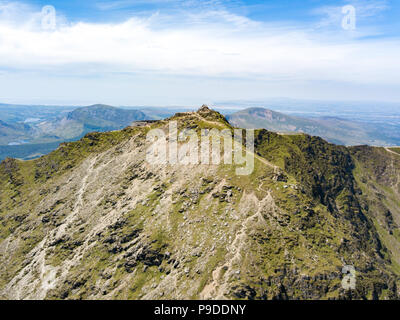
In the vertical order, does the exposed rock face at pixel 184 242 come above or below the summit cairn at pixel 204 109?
below

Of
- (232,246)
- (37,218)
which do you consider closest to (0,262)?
(37,218)

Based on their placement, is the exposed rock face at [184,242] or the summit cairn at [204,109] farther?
the summit cairn at [204,109]

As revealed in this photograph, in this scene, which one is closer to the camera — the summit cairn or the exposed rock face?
the exposed rock face

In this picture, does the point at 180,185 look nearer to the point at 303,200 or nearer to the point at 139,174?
the point at 139,174

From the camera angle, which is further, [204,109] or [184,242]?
[204,109]

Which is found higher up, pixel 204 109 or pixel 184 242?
pixel 204 109

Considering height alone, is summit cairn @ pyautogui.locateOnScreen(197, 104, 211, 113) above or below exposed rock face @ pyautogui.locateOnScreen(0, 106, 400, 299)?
above
